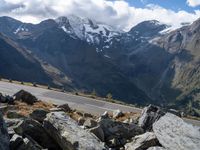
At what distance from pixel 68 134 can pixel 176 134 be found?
460 centimetres

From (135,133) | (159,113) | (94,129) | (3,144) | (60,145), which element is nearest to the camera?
(3,144)

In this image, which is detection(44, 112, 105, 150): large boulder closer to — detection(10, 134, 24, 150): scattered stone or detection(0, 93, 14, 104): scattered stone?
A: detection(10, 134, 24, 150): scattered stone

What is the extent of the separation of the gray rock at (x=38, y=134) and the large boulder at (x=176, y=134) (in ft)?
15.2

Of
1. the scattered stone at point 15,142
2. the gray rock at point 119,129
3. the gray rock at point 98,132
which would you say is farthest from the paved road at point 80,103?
the scattered stone at point 15,142

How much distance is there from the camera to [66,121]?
1719cm

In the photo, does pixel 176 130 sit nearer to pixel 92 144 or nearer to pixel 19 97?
pixel 92 144

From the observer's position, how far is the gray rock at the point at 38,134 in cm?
1731

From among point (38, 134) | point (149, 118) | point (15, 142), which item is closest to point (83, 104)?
point (149, 118)

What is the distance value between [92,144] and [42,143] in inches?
119

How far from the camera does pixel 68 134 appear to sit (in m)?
16.1

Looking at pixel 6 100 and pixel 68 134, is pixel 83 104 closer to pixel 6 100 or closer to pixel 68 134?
pixel 6 100

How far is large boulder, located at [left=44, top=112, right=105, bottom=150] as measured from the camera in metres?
15.3

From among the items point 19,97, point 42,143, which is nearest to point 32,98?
point 19,97

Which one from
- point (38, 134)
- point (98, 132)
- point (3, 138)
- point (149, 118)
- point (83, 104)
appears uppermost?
point (149, 118)
